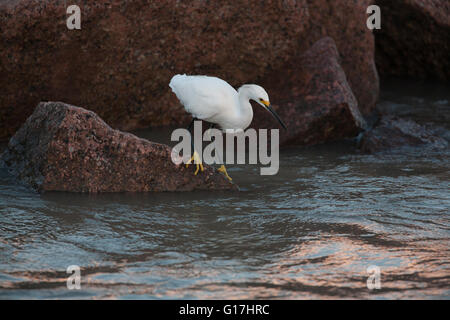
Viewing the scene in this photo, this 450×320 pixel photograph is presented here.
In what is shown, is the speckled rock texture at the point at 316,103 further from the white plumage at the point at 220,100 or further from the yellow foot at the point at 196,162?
the yellow foot at the point at 196,162

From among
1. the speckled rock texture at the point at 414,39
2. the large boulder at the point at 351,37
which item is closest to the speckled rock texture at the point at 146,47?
the large boulder at the point at 351,37

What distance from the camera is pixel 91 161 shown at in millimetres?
5512

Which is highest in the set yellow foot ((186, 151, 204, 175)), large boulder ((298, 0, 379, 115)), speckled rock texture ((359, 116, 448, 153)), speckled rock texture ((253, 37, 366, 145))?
large boulder ((298, 0, 379, 115))

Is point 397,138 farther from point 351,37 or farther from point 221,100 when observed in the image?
point 221,100

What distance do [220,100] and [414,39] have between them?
4.96 meters

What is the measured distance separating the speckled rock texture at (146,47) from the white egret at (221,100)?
1194mm

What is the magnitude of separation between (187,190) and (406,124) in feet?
10.3

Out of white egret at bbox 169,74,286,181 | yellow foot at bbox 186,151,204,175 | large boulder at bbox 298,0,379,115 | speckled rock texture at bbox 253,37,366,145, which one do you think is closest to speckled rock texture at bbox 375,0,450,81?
large boulder at bbox 298,0,379,115

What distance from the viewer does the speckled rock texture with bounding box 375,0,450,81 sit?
933cm

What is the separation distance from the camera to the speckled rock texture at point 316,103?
24.0ft

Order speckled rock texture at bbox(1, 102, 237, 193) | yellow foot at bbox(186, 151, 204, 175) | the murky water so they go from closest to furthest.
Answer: the murky water, speckled rock texture at bbox(1, 102, 237, 193), yellow foot at bbox(186, 151, 204, 175)

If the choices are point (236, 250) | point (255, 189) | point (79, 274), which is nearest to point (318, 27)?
point (255, 189)

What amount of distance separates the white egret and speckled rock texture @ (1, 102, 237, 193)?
0.65 m

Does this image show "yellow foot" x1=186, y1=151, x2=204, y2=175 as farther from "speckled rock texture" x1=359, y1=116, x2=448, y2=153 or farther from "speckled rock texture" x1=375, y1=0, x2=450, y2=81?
"speckled rock texture" x1=375, y1=0, x2=450, y2=81
